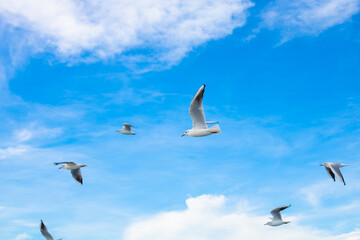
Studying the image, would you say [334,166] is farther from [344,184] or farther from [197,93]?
[197,93]

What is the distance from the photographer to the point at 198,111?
19.7 m

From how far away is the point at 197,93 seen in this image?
18.8 m

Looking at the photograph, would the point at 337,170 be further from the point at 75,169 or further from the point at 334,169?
the point at 75,169

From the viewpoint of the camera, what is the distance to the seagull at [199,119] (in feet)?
62.1

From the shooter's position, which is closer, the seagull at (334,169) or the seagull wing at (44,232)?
the seagull wing at (44,232)

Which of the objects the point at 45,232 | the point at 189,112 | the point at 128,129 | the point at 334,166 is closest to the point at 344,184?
the point at 334,166

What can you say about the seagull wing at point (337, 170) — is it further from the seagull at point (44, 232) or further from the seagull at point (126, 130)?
the seagull at point (126, 130)

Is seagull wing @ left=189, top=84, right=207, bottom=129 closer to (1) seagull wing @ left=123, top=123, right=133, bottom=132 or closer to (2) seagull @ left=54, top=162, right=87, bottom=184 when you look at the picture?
(2) seagull @ left=54, top=162, right=87, bottom=184

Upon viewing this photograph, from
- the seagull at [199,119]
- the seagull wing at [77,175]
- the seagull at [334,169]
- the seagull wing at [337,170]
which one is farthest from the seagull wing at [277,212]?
the seagull wing at [77,175]

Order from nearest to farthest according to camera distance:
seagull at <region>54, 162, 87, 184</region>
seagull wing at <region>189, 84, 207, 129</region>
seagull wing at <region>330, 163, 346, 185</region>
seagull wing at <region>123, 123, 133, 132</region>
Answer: seagull wing at <region>189, 84, 207, 129</region> → seagull wing at <region>330, 163, 346, 185</region> → seagull at <region>54, 162, 87, 184</region> → seagull wing at <region>123, 123, 133, 132</region>

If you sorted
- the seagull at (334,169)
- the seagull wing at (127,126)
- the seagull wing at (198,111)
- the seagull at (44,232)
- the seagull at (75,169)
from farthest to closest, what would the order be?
the seagull wing at (127,126) → the seagull at (75,169) → the seagull at (334,169) → the seagull at (44,232) → the seagull wing at (198,111)

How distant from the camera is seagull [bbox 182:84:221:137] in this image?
18922 mm

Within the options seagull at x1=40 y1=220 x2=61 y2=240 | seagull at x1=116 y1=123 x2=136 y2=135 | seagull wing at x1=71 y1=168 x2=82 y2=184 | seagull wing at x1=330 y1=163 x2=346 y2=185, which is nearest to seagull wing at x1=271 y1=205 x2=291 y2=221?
seagull wing at x1=330 y1=163 x2=346 y2=185

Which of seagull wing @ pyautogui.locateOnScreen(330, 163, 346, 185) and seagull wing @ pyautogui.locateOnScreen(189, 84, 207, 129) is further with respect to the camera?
seagull wing @ pyautogui.locateOnScreen(330, 163, 346, 185)
